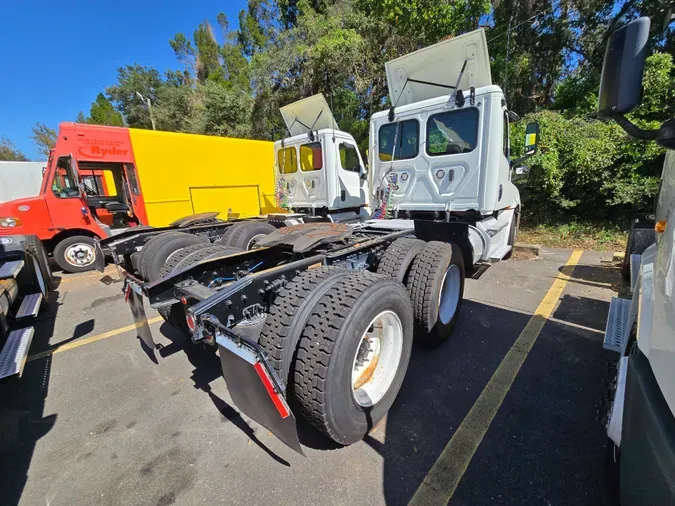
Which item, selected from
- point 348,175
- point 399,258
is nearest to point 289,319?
point 399,258

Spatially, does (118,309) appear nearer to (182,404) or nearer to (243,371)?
(182,404)

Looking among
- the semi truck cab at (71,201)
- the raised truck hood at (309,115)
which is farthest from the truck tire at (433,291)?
the semi truck cab at (71,201)

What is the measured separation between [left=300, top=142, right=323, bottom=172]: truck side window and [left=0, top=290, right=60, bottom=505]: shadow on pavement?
17.2 ft

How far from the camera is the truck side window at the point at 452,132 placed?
14.0 ft

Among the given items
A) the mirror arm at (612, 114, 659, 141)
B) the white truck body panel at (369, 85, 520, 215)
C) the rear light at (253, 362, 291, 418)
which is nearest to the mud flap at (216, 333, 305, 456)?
the rear light at (253, 362, 291, 418)

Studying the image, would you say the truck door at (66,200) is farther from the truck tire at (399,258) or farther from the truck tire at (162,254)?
the truck tire at (399,258)

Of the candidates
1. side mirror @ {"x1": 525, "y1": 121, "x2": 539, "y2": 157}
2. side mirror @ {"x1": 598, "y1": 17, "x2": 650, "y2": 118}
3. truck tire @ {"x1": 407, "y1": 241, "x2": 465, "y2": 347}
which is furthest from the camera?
side mirror @ {"x1": 525, "y1": 121, "x2": 539, "y2": 157}

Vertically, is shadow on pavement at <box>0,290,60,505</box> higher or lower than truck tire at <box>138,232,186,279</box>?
lower

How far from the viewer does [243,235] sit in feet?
15.4

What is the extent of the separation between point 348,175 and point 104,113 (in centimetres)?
4132

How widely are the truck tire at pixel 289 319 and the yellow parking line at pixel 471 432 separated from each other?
1.02 m

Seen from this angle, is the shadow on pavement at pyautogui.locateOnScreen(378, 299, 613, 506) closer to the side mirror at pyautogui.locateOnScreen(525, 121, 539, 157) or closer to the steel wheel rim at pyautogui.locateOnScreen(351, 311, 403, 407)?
the steel wheel rim at pyautogui.locateOnScreen(351, 311, 403, 407)

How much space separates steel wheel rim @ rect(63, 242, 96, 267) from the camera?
6598 millimetres

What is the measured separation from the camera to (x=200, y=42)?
33.3 m
